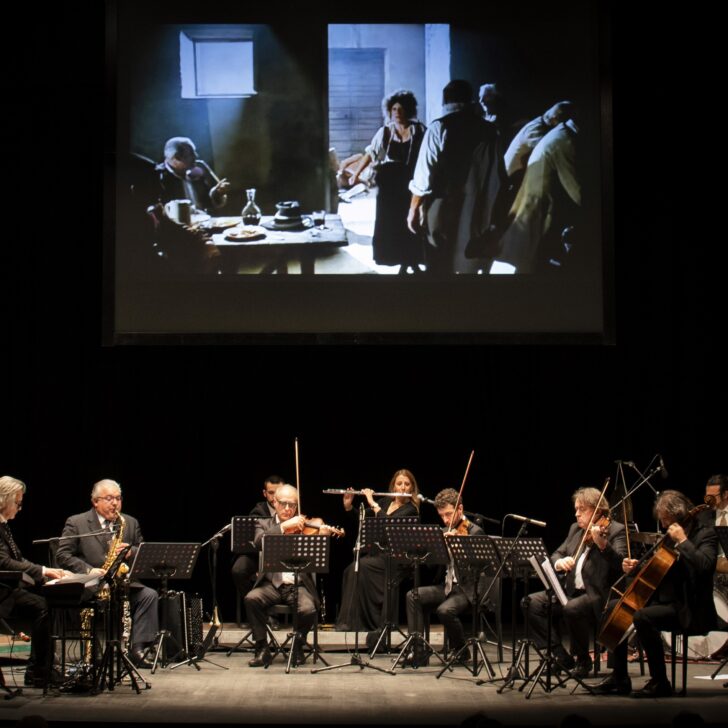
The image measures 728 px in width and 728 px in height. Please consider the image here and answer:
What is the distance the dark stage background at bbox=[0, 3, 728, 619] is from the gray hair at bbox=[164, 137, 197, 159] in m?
0.75

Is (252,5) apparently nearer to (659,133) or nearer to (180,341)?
(180,341)

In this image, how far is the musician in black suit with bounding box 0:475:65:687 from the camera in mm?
6938

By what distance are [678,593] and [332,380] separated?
4254 mm

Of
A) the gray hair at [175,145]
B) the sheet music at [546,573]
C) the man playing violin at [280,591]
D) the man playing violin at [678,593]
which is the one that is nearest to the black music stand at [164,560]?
the man playing violin at [280,591]

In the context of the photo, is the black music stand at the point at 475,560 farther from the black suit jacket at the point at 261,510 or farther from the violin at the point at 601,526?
the black suit jacket at the point at 261,510

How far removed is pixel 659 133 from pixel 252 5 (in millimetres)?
3776

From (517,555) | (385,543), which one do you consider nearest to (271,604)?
(385,543)

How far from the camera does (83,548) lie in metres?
7.80

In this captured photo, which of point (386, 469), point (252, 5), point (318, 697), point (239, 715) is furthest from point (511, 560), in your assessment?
point (252, 5)

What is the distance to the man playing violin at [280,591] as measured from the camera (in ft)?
25.8

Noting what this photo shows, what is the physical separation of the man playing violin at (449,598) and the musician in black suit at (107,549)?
6.12ft

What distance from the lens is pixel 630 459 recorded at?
32.2 ft

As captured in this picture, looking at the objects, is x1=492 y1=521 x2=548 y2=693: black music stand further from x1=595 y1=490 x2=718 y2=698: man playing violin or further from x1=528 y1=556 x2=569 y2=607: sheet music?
x1=595 y1=490 x2=718 y2=698: man playing violin

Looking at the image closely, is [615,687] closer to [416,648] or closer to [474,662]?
[474,662]
